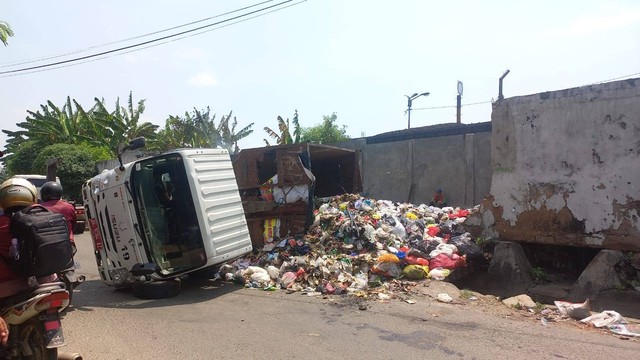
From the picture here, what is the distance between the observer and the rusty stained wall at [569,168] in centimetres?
698

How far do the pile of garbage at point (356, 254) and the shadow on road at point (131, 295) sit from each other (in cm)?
45

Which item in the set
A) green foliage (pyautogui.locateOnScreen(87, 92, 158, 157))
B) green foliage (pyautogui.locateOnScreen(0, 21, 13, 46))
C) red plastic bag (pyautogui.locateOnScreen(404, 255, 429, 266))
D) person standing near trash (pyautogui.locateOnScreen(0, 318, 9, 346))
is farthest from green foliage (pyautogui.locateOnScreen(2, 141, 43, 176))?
person standing near trash (pyautogui.locateOnScreen(0, 318, 9, 346))

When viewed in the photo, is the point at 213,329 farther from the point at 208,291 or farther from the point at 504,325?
the point at 504,325

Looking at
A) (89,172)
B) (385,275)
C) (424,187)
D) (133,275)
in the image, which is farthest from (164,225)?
(89,172)

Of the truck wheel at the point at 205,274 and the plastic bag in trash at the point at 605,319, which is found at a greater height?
the truck wheel at the point at 205,274

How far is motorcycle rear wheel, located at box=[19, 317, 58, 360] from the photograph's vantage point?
3.56 m

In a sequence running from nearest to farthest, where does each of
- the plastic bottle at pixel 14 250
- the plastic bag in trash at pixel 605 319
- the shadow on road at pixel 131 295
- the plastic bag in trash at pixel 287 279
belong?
the plastic bottle at pixel 14 250 < the plastic bag in trash at pixel 605 319 < the shadow on road at pixel 131 295 < the plastic bag in trash at pixel 287 279

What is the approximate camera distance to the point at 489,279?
25.7 feet

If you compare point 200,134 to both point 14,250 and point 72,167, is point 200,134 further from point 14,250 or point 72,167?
point 14,250

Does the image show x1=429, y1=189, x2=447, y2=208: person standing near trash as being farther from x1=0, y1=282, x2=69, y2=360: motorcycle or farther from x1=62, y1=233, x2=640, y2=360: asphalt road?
x1=0, y1=282, x2=69, y2=360: motorcycle

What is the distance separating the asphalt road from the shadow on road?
28 mm

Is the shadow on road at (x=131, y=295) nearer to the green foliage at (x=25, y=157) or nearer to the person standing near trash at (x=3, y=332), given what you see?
the person standing near trash at (x=3, y=332)

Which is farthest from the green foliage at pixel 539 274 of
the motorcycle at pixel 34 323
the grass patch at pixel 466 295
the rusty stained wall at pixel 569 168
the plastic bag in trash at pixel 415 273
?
the motorcycle at pixel 34 323

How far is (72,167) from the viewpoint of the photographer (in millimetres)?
22172
